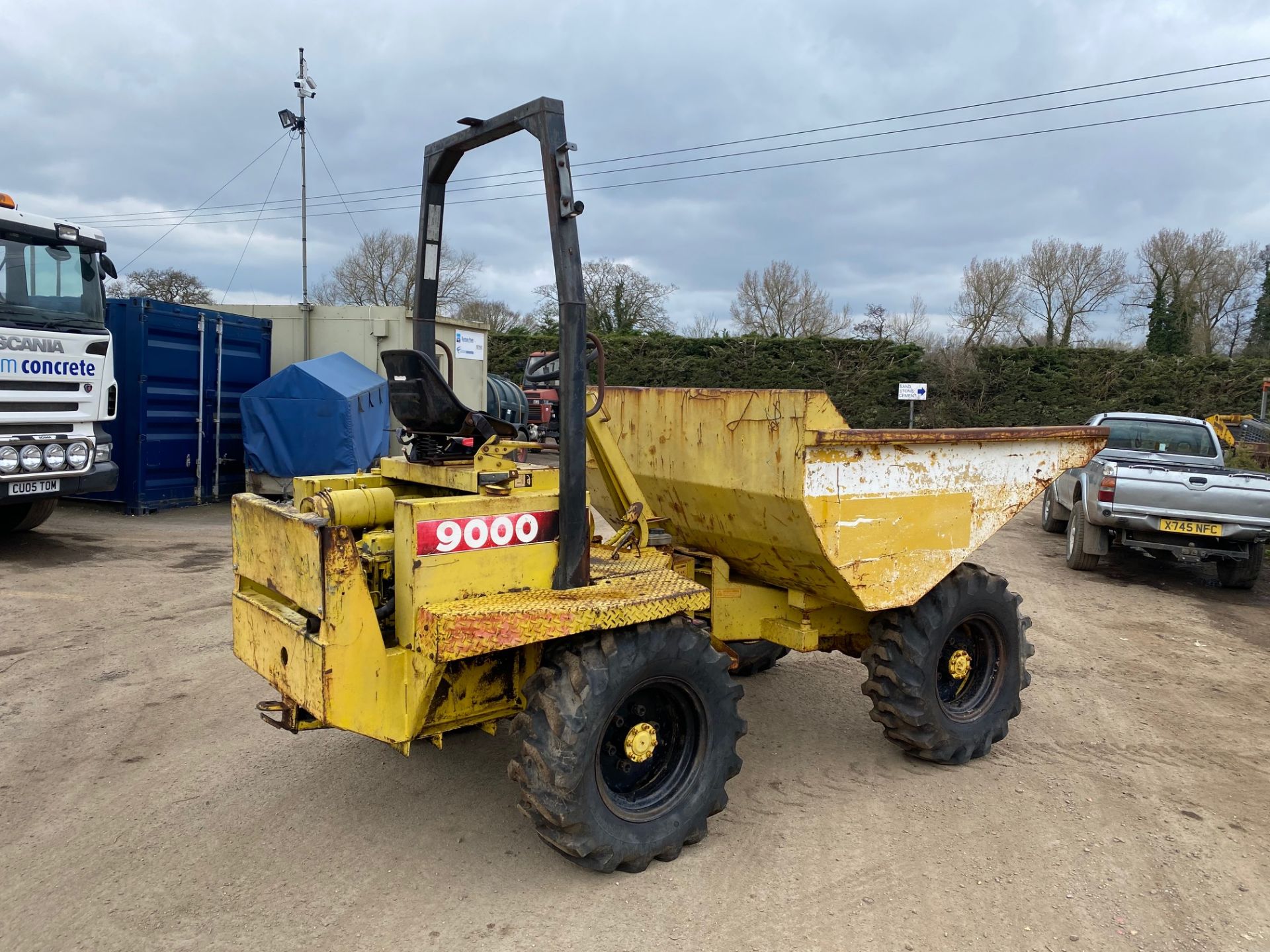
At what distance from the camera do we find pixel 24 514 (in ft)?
29.4

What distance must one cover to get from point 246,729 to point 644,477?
245 cm

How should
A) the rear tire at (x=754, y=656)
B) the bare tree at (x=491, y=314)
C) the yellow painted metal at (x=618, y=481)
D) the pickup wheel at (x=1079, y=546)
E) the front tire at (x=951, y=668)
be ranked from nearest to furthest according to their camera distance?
1. the yellow painted metal at (x=618, y=481)
2. the front tire at (x=951, y=668)
3. the rear tire at (x=754, y=656)
4. the pickup wheel at (x=1079, y=546)
5. the bare tree at (x=491, y=314)

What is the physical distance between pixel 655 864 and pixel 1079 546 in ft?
25.6

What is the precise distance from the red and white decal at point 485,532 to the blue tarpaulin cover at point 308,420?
8.23 metres

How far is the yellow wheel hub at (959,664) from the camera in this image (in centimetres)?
451

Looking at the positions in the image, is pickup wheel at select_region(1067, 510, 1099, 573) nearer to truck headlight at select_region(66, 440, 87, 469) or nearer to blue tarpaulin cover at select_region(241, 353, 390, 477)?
blue tarpaulin cover at select_region(241, 353, 390, 477)

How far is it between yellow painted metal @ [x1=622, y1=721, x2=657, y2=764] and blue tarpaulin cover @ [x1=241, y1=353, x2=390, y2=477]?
8.30m

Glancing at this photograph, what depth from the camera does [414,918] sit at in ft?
9.86

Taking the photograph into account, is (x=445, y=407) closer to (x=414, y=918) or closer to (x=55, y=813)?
(x=414, y=918)

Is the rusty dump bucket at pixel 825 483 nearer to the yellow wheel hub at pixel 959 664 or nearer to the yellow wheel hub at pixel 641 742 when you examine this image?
the yellow wheel hub at pixel 959 664

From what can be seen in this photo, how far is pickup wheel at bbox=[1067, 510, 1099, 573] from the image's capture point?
31.2ft

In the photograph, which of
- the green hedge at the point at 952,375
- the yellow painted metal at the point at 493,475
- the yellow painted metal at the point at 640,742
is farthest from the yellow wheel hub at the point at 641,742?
the green hedge at the point at 952,375

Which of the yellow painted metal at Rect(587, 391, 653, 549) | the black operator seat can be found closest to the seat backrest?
the black operator seat

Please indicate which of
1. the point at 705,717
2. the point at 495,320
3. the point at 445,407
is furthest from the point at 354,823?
the point at 495,320
